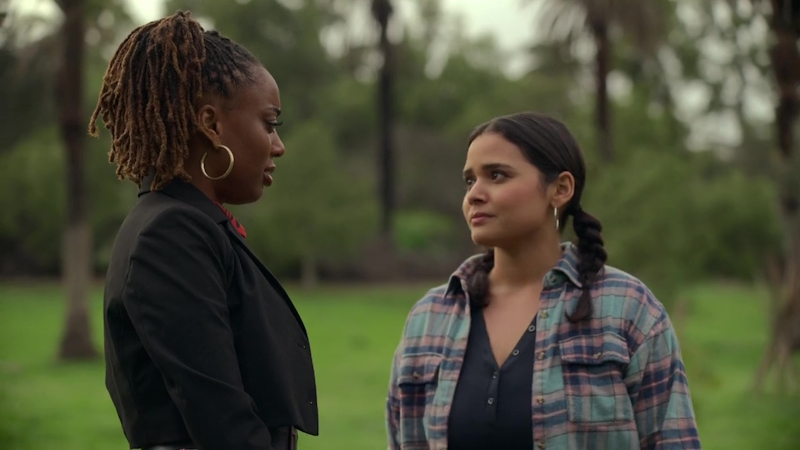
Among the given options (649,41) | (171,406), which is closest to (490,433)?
(171,406)

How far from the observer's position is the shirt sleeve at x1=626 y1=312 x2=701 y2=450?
11.2ft

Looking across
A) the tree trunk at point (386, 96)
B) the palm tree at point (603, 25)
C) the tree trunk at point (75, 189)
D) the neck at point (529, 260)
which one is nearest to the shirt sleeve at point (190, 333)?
the neck at point (529, 260)

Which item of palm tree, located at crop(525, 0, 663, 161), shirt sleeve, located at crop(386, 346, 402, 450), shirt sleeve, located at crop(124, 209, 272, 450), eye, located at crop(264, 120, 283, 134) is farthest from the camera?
palm tree, located at crop(525, 0, 663, 161)

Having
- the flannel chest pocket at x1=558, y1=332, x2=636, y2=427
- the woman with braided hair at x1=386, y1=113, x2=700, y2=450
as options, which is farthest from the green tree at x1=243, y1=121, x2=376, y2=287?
the flannel chest pocket at x1=558, y1=332, x2=636, y2=427

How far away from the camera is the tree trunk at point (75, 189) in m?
19.7

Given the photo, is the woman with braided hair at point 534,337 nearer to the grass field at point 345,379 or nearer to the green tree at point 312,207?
the grass field at point 345,379

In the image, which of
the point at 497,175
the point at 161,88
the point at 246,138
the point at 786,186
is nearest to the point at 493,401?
the point at 497,175

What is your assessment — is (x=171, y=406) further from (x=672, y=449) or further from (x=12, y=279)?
(x=12, y=279)

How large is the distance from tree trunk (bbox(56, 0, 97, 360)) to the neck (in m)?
16.5

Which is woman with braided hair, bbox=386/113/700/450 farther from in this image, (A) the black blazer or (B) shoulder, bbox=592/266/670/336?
(A) the black blazer

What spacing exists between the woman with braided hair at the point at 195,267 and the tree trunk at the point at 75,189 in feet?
55.8

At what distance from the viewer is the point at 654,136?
33.2m

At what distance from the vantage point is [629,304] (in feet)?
11.6

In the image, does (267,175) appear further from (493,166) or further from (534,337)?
(534,337)
